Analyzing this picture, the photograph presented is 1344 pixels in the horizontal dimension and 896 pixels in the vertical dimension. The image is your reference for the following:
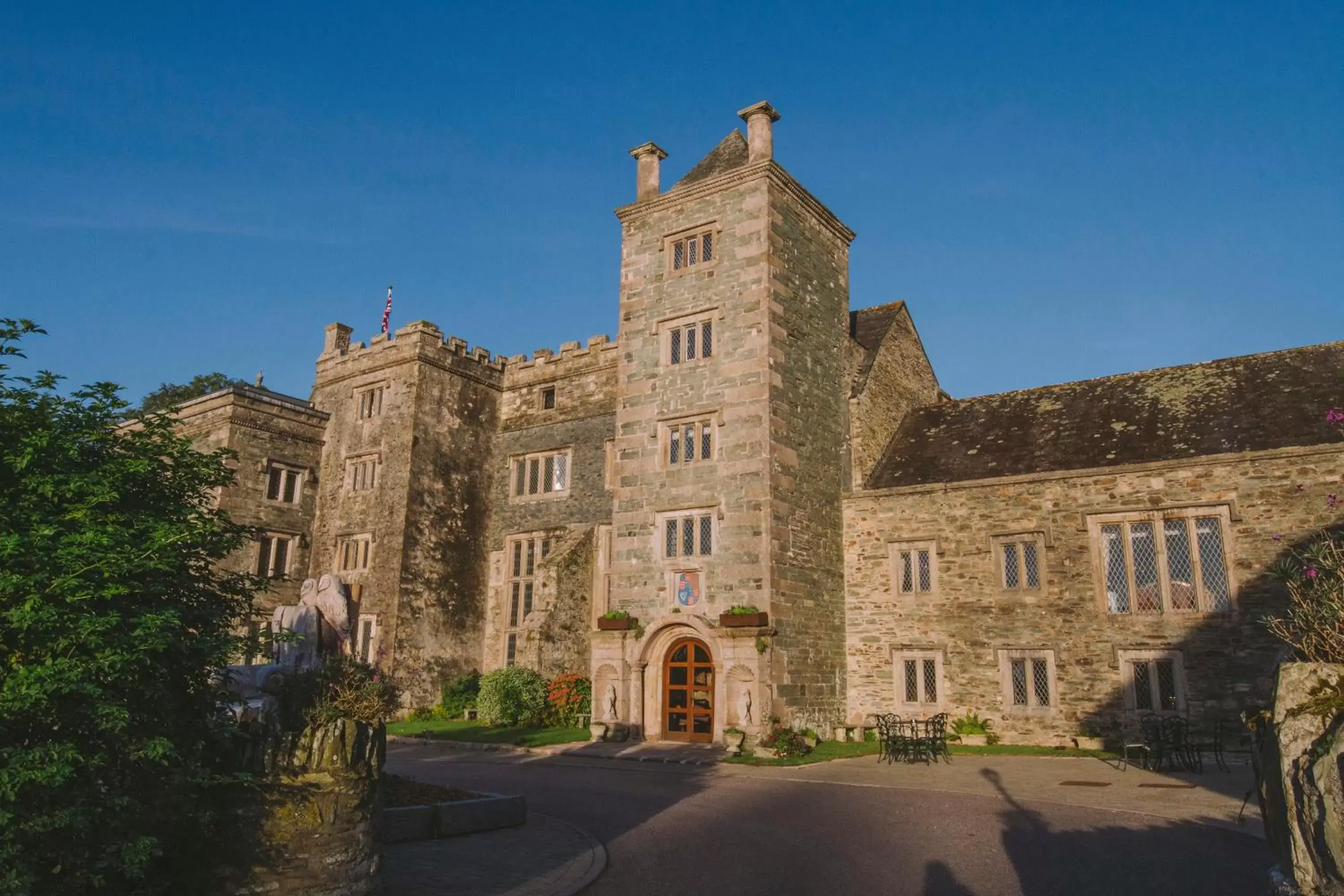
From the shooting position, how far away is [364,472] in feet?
108

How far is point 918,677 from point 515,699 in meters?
10.9

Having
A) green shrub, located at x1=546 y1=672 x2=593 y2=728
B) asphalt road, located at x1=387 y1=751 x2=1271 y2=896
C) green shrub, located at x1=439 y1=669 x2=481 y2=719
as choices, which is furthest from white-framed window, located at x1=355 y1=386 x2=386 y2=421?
asphalt road, located at x1=387 y1=751 x2=1271 y2=896

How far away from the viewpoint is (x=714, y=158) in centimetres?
2708

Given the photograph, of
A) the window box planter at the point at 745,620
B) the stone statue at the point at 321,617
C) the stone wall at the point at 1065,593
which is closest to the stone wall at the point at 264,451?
the window box planter at the point at 745,620

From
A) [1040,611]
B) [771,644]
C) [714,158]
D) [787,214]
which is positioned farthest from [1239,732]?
[714,158]

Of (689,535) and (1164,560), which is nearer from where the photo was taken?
(1164,560)

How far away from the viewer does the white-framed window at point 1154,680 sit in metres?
20.6

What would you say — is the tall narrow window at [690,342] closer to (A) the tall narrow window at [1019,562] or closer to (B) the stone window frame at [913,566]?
(B) the stone window frame at [913,566]

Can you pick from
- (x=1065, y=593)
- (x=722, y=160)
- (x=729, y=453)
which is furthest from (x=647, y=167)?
(x=1065, y=593)

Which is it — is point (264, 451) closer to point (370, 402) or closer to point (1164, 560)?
point (370, 402)

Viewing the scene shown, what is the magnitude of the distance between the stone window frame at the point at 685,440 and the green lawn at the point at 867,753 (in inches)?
286

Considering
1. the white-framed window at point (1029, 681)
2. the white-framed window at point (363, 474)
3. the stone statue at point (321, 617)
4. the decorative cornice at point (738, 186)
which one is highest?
the decorative cornice at point (738, 186)

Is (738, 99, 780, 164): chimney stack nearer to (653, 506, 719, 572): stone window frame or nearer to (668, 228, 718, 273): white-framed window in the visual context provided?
(668, 228, 718, 273): white-framed window

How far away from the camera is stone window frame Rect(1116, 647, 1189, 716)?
20.5 m
